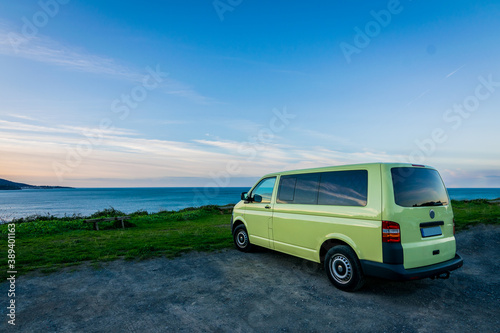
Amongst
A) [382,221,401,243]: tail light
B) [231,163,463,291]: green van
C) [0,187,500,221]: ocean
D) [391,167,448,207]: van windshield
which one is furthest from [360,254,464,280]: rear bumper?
[0,187,500,221]: ocean

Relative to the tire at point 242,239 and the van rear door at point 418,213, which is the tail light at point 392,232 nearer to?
the van rear door at point 418,213

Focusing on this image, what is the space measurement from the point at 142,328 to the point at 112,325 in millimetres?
454

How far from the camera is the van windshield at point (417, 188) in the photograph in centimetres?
466

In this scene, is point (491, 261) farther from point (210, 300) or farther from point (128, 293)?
point (128, 293)

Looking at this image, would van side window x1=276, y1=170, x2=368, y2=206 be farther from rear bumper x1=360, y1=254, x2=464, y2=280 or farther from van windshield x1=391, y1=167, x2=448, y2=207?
rear bumper x1=360, y1=254, x2=464, y2=280

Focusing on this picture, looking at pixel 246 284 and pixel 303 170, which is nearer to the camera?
pixel 246 284

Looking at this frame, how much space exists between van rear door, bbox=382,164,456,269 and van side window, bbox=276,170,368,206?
1.52ft

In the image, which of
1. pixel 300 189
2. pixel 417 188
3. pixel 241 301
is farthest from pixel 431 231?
pixel 241 301

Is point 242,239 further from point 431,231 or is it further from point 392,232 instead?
point 431,231

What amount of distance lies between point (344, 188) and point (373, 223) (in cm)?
90

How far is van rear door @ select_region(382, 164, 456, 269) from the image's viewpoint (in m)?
4.48

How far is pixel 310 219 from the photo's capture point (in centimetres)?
581

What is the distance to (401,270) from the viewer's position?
436cm

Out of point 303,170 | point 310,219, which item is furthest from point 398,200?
point 303,170
